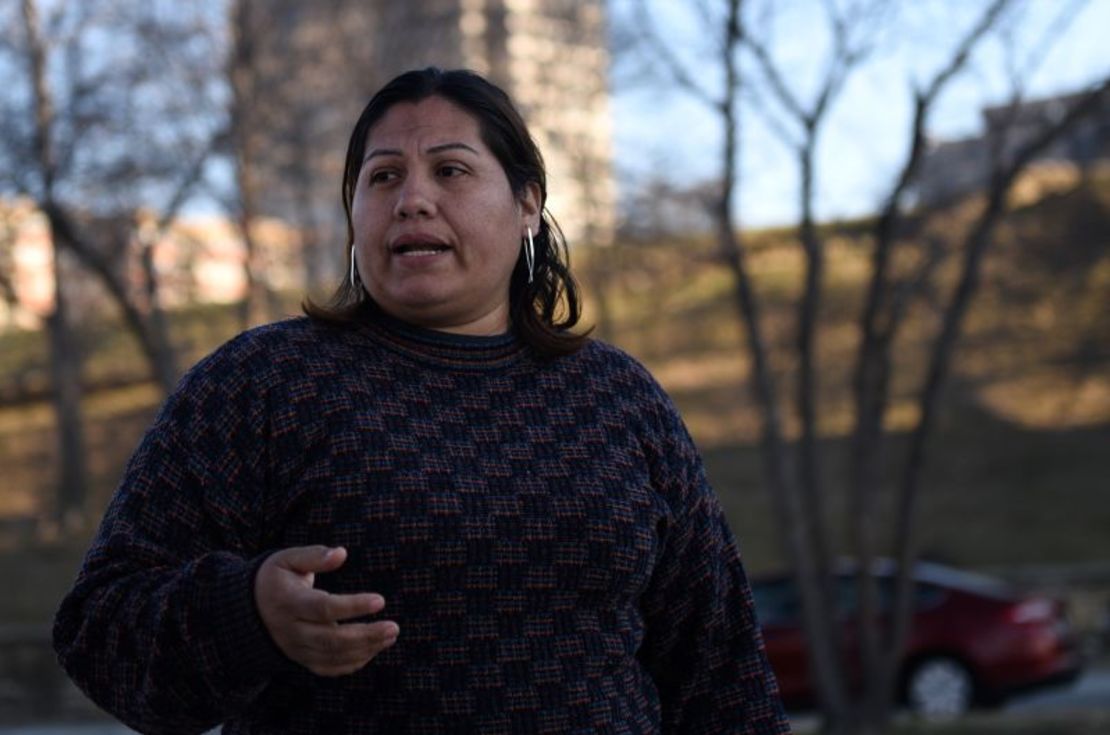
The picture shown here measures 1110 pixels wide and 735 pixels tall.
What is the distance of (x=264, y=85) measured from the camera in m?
18.3

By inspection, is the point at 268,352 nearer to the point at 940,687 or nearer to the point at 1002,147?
the point at 1002,147

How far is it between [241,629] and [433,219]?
0.70 meters

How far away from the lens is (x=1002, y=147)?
9281 mm

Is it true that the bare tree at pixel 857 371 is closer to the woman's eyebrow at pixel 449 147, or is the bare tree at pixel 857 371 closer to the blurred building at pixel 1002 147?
the blurred building at pixel 1002 147

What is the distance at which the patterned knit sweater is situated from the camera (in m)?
2.15

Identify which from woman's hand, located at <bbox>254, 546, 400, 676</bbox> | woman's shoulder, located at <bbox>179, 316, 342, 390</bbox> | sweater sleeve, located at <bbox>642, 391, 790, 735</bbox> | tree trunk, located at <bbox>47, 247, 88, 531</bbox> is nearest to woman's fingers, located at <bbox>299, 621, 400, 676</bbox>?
woman's hand, located at <bbox>254, 546, 400, 676</bbox>

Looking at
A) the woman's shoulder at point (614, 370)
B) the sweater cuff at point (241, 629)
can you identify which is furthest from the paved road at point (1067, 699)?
the sweater cuff at point (241, 629)

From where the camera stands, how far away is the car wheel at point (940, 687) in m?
13.1

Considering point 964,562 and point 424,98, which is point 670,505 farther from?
point 964,562

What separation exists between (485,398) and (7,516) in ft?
89.8

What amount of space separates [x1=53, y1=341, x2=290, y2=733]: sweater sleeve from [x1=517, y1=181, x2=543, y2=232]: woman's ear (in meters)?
0.56

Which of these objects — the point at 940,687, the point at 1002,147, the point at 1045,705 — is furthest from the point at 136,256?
the point at 1002,147

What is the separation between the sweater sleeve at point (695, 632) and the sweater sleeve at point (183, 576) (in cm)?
65

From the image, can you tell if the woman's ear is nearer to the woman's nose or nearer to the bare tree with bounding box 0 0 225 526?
the woman's nose
